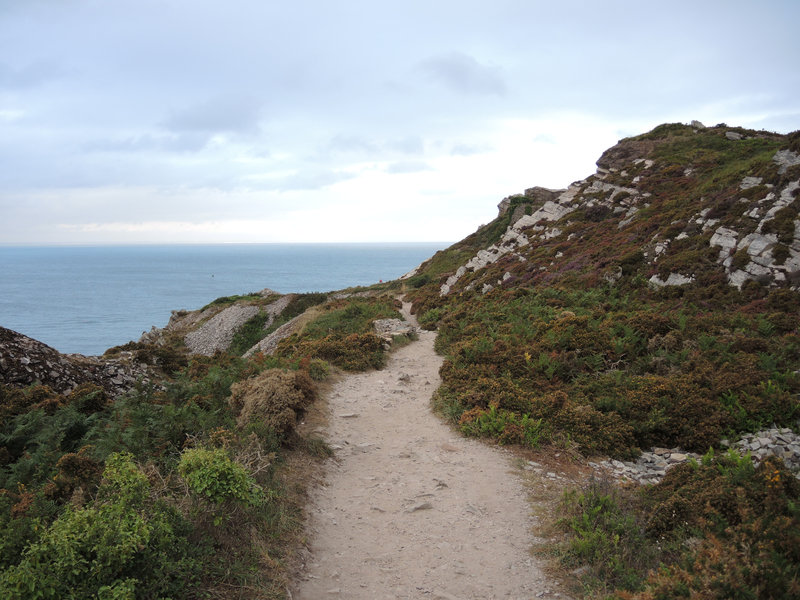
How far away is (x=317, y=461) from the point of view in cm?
967

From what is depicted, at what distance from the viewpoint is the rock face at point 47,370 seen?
1544cm

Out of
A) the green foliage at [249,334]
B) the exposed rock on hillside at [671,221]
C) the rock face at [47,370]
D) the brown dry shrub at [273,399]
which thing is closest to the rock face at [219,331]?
the green foliage at [249,334]

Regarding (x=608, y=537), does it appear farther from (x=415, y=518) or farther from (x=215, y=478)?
(x=215, y=478)

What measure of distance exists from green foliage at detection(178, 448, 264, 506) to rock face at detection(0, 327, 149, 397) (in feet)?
33.8

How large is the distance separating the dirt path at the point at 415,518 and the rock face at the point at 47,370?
932 cm

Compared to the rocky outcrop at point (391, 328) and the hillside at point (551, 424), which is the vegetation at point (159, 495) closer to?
the hillside at point (551, 424)

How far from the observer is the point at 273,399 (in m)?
10.4

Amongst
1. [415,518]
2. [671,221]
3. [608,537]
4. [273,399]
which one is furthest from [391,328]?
[608,537]

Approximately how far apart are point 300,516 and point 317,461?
→ 2.25 metres

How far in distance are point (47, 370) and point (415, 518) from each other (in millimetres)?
15693

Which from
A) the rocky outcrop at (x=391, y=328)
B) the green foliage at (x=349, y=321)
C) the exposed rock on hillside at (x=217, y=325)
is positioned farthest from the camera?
the exposed rock on hillside at (x=217, y=325)

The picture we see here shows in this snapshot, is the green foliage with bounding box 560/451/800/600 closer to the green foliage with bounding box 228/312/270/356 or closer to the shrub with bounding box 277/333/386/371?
the shrub with bounding box 277/333/386/371

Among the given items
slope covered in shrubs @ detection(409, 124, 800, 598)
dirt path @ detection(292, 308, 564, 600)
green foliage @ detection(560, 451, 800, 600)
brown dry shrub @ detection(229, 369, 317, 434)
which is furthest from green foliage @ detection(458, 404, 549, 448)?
brown dry shrub @ detection(229, 369, 317, 434)

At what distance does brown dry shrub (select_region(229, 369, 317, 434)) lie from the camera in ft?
32.9
